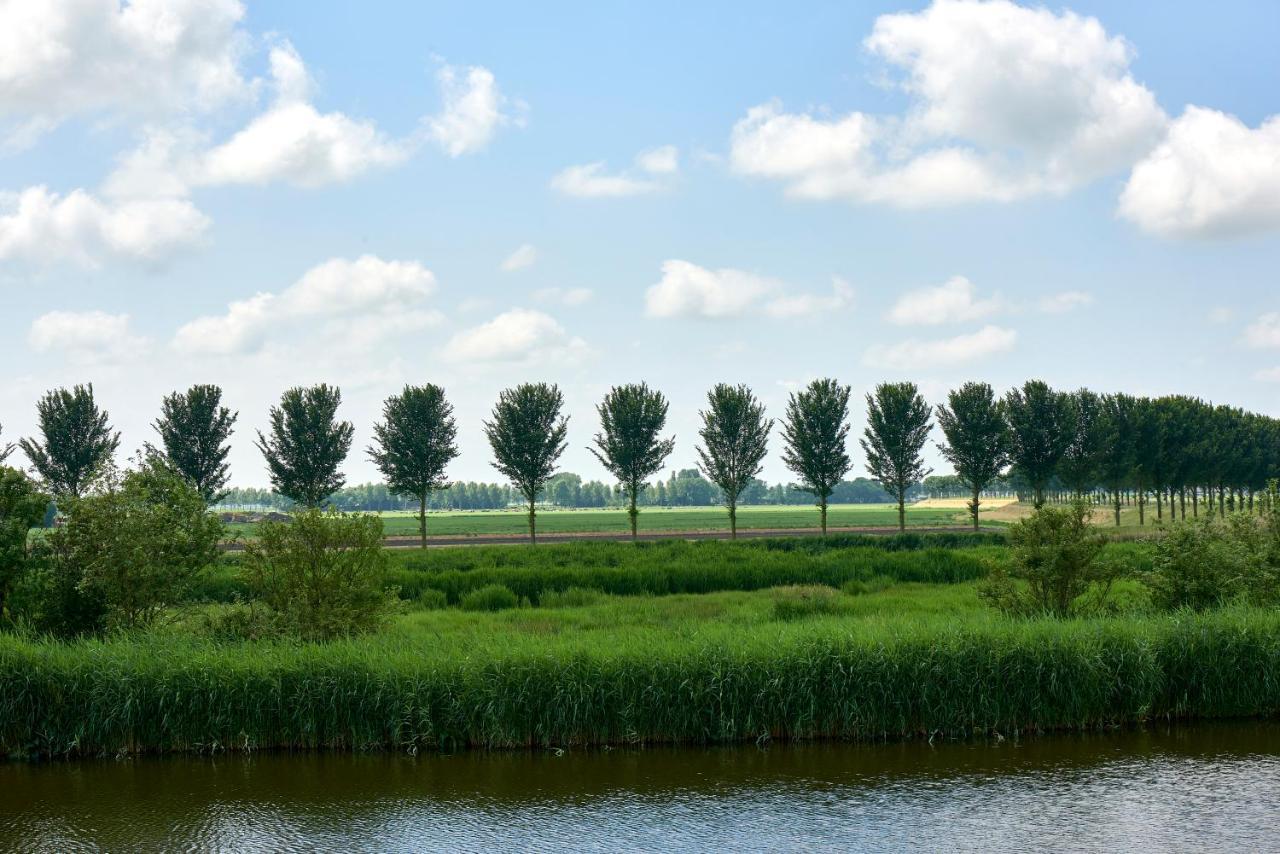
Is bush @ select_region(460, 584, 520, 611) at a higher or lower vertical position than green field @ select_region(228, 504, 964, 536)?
higher

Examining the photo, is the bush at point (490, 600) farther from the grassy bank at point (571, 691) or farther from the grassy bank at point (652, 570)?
the grassy bank at point (571, 691)

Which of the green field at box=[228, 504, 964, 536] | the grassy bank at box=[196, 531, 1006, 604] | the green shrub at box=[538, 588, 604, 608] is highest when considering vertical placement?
the grassy bank at box=[196, 531, 1006, 604]

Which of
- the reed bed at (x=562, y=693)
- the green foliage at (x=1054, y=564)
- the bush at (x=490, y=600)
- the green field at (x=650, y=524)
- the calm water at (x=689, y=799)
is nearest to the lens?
the calm water at (x=689, y=799)

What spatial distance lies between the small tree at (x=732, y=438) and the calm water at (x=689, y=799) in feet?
162

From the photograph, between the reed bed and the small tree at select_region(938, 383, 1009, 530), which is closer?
the reed bed

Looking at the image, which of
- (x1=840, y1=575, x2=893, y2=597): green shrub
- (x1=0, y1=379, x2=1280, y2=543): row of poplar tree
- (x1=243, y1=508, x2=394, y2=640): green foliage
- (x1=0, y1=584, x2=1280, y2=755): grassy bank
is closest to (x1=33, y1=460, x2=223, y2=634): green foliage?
(x1=243, y1=508, x2=394, y2=640): green foliage

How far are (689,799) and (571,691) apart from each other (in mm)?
3296

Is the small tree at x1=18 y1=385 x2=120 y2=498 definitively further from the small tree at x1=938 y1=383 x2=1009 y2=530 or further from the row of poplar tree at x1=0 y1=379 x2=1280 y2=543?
the small tree at x1=938 y1=383 x2=1009 y2=530

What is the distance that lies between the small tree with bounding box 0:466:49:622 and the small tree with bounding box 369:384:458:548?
1591 inches

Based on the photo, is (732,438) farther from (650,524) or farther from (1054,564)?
(650,524)

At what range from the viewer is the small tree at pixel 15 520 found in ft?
68.4

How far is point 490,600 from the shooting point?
98.7ft

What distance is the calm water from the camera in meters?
12.1

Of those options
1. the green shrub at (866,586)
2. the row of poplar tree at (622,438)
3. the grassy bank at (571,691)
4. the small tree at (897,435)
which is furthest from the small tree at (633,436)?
the grassy bank at (571,691)
